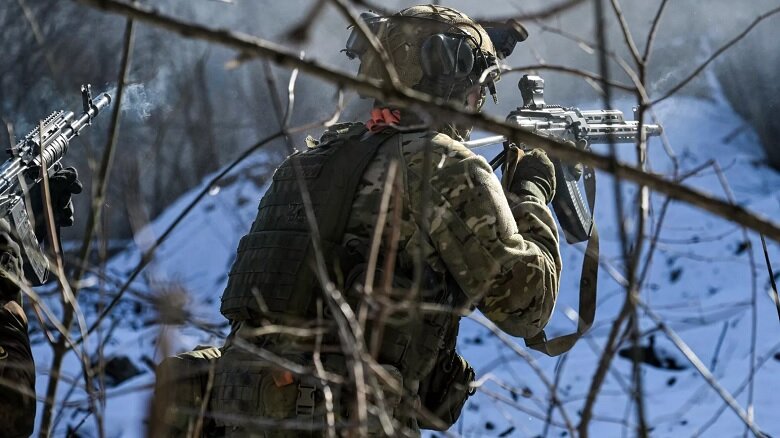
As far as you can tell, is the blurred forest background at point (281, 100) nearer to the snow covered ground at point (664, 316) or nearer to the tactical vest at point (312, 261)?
the snow covered ground at point (664, 316)

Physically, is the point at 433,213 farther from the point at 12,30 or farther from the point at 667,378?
the point at 12,30

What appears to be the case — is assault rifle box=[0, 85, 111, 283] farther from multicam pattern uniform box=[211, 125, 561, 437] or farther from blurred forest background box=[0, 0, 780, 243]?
blurred forest background box=[0, 0, 780, 243]

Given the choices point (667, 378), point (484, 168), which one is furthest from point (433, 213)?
point (667, 378)

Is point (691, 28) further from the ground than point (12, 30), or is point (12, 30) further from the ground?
point (12, 30)

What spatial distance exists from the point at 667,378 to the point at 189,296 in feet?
16.1

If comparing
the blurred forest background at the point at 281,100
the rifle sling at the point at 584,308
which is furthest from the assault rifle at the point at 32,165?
the blurred forest background at the point at 281,100

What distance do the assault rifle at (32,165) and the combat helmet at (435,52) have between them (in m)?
1.05

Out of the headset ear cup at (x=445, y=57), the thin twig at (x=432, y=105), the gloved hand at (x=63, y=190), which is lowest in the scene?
the thin twig at (x=432, y=105)

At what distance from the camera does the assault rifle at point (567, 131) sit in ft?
11.9

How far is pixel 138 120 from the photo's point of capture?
8.85 meters

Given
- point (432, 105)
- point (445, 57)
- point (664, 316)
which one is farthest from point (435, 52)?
point (664, 316)

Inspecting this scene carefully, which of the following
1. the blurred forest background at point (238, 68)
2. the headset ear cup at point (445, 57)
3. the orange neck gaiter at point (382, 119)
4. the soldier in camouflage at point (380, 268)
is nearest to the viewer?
the soldier in camouflage at point (380, 268)

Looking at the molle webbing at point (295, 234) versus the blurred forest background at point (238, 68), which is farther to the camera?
the blurred forest background at point (238, 68)

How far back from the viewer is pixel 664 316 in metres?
6.48
